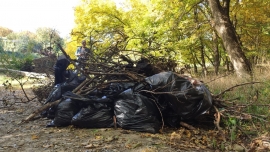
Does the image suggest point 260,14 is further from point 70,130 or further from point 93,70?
point 70,130

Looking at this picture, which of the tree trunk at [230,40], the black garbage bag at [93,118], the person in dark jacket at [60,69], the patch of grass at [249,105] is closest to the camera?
the patch of grass at [249,105]

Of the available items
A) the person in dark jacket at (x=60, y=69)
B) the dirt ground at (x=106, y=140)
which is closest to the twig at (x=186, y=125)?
the dirt ground at (x=106, y=140)

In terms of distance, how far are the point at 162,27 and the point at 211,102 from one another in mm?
6261

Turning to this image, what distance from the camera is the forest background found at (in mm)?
4594

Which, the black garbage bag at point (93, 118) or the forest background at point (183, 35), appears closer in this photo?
the black garbage bag at point (93, 118)

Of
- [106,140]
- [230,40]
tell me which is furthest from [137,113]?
[230,40]

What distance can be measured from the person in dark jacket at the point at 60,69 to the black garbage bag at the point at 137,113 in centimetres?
174

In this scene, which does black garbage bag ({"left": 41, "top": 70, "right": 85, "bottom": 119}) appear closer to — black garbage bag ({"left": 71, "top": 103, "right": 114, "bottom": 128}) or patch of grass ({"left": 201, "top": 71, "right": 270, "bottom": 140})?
black garbage bag ({"left": 71, "top": 103, "right": 114, "bottom": 128})

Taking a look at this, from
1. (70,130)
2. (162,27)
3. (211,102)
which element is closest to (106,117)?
(70,130)

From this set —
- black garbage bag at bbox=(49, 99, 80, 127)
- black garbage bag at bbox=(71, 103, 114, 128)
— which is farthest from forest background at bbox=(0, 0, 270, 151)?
black garbage bag at bbox=(71, 103, 114, 128)

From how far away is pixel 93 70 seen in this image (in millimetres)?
Result: 3838

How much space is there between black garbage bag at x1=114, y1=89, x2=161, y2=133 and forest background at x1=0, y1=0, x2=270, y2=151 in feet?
3.06

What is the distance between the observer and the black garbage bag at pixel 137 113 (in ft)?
9.89

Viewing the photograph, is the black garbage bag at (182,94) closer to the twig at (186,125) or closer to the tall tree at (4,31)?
the twig at (186,125)
